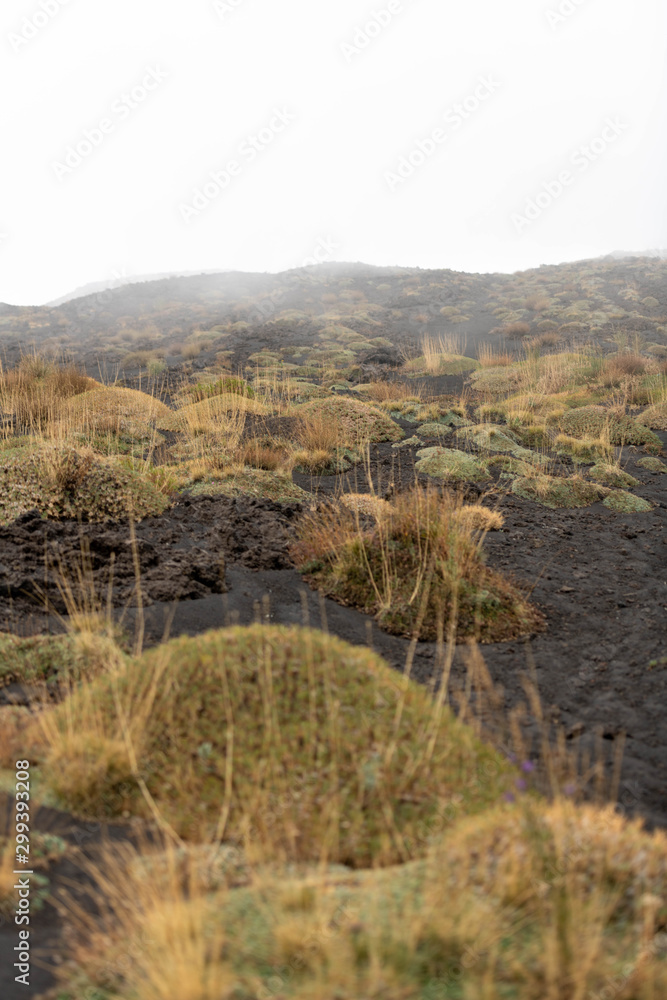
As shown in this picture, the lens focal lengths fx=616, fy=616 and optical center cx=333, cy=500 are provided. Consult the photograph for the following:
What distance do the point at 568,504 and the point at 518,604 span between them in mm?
4045

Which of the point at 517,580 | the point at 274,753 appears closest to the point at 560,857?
the point at 274,753

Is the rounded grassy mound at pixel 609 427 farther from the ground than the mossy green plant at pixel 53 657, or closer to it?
farther from the ground

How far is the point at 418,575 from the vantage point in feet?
17.6

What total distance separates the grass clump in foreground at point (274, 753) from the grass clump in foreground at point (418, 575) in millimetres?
1871

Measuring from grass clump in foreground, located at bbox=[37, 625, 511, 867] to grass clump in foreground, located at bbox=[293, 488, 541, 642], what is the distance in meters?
1.87

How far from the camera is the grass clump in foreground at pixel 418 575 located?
16.8ft

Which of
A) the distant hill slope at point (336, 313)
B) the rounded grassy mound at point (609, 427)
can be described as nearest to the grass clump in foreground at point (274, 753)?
the rounded grassy mound at point (609, 427)

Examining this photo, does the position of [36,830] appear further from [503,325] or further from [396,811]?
[503,325]

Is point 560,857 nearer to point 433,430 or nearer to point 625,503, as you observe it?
point 625,503

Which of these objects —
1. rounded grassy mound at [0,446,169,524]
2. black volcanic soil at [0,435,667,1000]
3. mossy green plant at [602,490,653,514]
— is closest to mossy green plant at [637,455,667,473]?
mossy green plant at [602,490,653,514]

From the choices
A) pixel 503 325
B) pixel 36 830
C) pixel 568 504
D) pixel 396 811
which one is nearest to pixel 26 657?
pixel 36 830

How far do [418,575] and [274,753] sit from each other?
2.89 metres

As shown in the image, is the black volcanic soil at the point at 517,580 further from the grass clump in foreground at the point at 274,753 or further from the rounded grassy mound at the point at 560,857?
the rounded grassy mound at the point at 560,857

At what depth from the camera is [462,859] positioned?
2.04 m
